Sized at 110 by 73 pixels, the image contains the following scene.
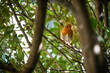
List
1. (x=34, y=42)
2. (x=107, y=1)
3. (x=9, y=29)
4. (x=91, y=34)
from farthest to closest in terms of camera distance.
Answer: (x=107, y=1) < (x=9, y=29) < (x=34, y=42) < (x=91, y=34)

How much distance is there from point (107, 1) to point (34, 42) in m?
0.60

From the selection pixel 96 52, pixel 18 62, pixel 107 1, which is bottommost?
pixel 18 62

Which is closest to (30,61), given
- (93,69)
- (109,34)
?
(93,69)

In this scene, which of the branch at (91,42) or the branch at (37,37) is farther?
the branch at (37,37)

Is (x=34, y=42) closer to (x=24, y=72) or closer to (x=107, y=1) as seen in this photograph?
(x=24, y=72)

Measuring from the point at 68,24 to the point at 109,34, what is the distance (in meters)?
0.31

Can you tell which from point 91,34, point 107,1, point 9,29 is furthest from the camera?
point 107,1

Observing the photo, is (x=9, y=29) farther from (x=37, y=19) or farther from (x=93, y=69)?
(x=93, y=69)

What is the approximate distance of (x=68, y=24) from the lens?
2.64 ft

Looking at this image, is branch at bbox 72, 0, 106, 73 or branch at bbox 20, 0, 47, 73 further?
branch at bbox 20, 0, 47, 73

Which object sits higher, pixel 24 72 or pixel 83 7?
pixel 83 7

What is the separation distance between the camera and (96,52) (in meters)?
0.16

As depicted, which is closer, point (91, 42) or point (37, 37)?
point (91, 42)

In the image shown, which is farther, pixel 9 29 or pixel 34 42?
pixel 9 29
